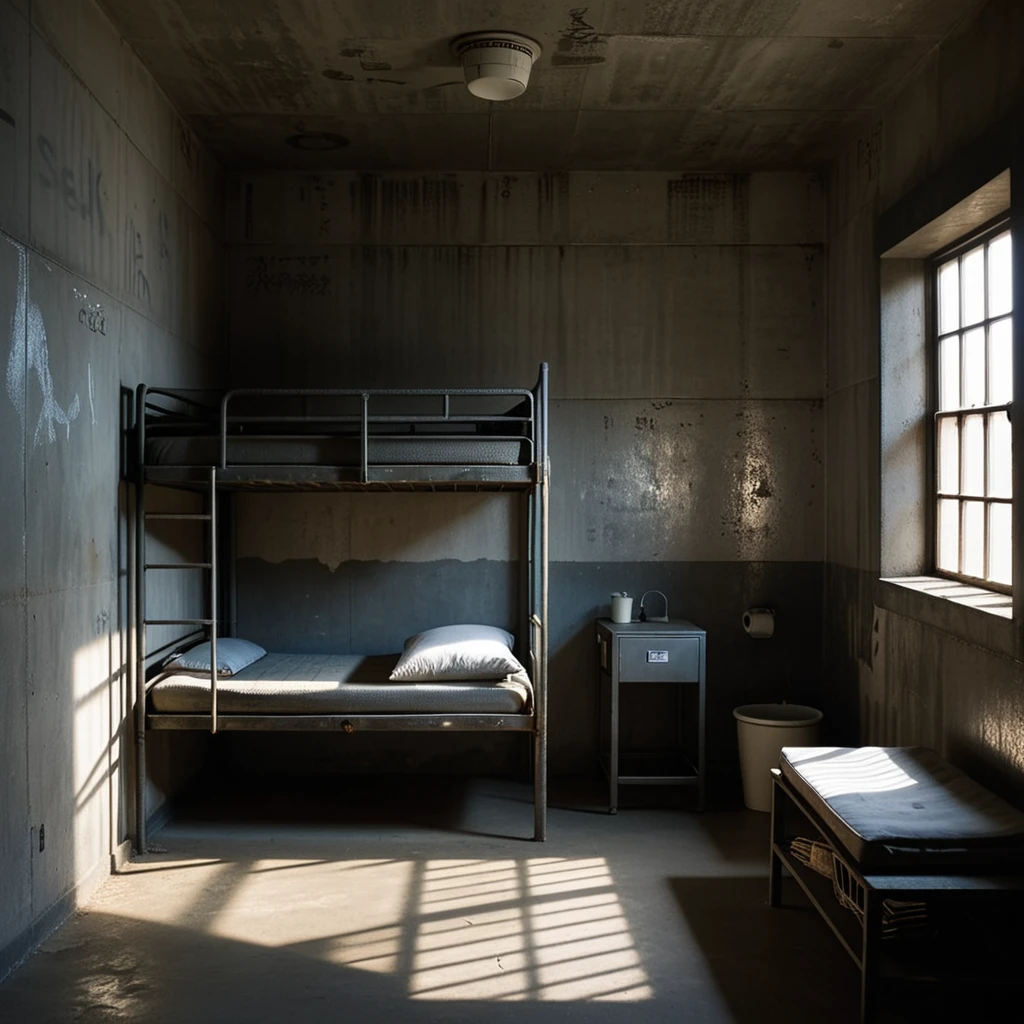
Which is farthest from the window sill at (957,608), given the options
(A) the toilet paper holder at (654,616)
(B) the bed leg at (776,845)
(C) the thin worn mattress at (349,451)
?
(C) the thin worn mattress at (349,451)

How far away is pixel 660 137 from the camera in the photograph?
20.0 ft

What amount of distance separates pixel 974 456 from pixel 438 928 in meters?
3.29

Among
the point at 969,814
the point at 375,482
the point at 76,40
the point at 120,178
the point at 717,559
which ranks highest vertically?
the point at 76,40

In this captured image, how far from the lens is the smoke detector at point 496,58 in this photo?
15.7 feet

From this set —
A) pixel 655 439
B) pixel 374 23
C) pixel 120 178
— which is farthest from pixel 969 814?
pixel 120 178

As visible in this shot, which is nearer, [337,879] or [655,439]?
[337,879]

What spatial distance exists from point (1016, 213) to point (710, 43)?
174cm

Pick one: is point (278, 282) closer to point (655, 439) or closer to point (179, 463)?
point (179, 463)

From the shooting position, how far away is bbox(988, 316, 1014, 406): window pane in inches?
176

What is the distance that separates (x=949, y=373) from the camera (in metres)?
5.20

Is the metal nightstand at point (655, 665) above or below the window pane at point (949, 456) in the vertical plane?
below

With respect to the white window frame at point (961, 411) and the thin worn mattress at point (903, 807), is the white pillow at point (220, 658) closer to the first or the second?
the thin worn mattress at point (903, 807)

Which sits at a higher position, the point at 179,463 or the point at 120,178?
the point at 120,178

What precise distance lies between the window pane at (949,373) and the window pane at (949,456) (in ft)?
0.29
